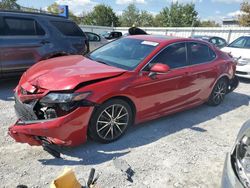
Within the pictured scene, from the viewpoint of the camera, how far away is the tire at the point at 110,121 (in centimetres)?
345

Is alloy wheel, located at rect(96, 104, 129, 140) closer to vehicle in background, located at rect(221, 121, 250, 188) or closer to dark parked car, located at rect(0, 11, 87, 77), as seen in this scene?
vehicle in background, located at rect(221, 121, 250, 188)

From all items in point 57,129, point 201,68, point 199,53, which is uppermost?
point 199,53

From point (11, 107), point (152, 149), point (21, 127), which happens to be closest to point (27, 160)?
point (21, 127)

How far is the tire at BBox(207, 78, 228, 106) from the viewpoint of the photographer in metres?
5.60

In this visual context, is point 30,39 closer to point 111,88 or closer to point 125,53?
point 125,53

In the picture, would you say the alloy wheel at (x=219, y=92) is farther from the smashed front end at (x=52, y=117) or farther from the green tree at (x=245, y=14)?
the green tree at (x=245, y=14)

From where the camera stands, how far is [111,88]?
3.45 meters

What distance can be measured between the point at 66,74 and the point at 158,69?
1388 mm

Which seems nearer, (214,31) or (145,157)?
(145,157)

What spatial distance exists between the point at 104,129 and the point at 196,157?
1.39 metres

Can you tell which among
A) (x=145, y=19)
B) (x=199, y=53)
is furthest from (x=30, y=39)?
(x=145, y=19)

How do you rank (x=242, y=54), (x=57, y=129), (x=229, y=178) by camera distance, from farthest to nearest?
1. (x=242, y=54)
2. (x=57, y=129)
3. (x=229, y=178)

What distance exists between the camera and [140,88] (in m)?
3.83

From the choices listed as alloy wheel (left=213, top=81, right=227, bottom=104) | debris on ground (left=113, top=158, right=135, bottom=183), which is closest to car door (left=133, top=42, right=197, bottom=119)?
debris on ground (left=113, top=158, right=135, bottom=183)
